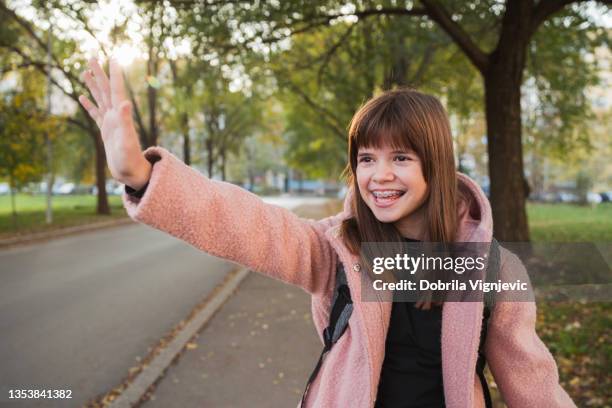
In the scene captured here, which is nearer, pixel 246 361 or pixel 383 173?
pixel 383 173

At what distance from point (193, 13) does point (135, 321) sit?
4.39 meters

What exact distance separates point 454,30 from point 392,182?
6411 mm

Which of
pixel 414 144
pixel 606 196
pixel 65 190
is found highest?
pixel 414 144

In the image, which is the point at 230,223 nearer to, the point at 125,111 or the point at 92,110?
the point at 125,111

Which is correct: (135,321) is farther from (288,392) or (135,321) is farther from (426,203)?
(426,203)

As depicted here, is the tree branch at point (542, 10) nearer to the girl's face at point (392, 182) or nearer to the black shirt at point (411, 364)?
the girl's face at point (392, 182)

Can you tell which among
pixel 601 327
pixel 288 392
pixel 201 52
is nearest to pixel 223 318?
pixel 288 392

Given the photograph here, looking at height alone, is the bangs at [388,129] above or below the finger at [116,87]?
below

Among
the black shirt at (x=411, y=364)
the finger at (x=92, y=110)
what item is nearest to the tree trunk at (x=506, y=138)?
the black shirt at (x=411, y=364)

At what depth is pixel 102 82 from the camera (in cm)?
149

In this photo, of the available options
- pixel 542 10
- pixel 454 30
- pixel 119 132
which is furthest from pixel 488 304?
pixel 542 10

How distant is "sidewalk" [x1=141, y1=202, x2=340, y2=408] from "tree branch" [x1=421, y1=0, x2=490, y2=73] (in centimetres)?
465

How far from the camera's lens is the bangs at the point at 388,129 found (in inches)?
67.8

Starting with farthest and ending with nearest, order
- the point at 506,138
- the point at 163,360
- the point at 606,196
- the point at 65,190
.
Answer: the point at 65,190, the point at 606,196, the point at 506,138, the point at 163,360
